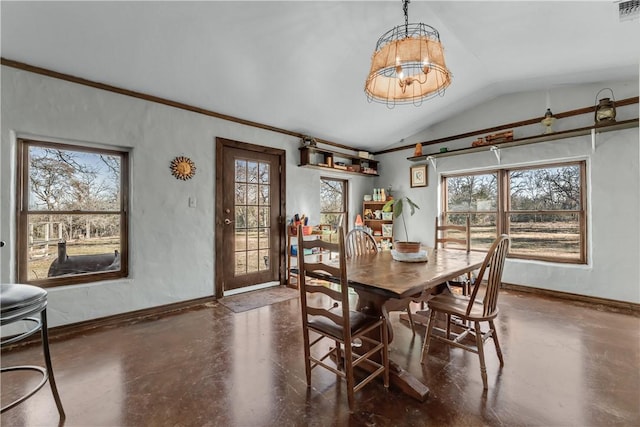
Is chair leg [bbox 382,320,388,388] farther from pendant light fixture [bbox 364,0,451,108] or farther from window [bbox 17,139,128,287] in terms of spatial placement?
window [bbox 17,139,128,287]

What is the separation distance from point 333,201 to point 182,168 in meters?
2.69

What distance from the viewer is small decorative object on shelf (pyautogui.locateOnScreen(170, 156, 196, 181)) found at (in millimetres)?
3283

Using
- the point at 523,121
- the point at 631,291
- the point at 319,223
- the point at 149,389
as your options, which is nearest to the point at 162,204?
the point at 149,389

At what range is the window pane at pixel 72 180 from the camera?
2600mm

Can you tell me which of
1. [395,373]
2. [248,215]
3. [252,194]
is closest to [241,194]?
[252,194]

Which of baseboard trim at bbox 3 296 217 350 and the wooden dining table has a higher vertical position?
the wooden dining table

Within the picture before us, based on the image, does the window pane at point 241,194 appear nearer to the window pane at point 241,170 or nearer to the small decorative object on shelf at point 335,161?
the window pane at point 241,170

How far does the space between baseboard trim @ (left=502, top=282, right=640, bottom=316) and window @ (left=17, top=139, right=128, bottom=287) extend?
197 inches

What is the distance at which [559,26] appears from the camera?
2.50 metres

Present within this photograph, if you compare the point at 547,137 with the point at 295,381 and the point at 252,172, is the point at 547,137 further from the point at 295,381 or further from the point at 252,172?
the point at 295,381

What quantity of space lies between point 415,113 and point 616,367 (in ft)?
11.9

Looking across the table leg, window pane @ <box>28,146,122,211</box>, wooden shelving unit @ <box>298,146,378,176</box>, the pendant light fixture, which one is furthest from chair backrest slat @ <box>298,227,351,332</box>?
wooden shelving unit @ <box>298,146,378,176</box>

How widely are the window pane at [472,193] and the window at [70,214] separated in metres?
4.64

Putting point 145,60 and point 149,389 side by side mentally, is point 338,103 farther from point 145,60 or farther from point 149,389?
point 149,389
